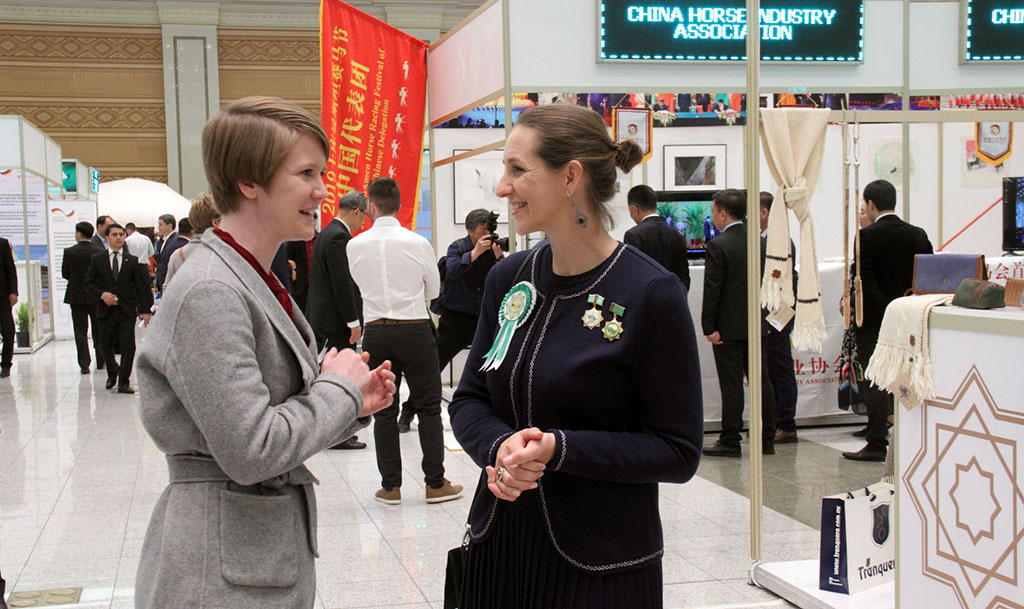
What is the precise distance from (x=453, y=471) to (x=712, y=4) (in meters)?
2.89

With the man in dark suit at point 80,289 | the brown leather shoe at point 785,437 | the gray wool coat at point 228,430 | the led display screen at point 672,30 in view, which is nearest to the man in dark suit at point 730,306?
the brown leather shoe at point 785,437

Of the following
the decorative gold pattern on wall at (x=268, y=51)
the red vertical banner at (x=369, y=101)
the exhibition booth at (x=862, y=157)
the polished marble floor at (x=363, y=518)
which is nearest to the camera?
the exhibition booth at (x=862, y=157)

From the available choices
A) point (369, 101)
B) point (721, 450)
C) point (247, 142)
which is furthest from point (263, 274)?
point (369, 101)

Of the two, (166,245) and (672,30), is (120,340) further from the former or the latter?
(672,30)

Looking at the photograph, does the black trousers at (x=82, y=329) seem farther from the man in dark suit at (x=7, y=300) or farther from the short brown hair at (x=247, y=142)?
the short brown hair at (x=247, y=142)

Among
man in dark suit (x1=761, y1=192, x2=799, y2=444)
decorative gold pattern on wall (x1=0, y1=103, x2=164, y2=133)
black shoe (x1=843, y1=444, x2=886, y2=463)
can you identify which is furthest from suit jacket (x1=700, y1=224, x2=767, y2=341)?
decorative gold pattern on wall (x1=0, y1=103, x2=164, y2=133)

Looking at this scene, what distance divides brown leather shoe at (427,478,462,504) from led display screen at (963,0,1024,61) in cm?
318

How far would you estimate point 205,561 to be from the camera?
1275 mm

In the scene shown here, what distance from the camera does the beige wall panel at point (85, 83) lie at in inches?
707

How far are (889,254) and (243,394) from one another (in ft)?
15.2

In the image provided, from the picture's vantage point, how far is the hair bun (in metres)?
1.67

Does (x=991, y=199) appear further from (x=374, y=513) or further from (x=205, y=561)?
(x=205, y=561)

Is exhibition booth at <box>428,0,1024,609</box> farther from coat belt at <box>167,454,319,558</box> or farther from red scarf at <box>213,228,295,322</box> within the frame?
coat belt at <box>167,454,319,558</box>

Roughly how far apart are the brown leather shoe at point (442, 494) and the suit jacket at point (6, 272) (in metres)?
6.25
